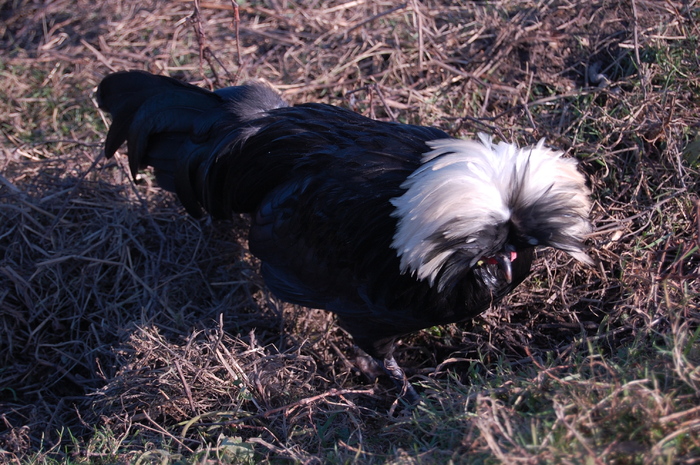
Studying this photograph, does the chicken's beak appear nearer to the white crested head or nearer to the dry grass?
the white crested head

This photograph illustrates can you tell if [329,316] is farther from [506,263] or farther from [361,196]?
[506,263]

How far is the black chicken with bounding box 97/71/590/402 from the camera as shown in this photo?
2.73 m

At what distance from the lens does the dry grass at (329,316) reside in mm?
2783

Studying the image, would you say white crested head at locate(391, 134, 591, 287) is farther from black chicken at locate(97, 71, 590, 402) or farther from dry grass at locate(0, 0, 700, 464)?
dry grass at locate(0, 0, 700, 464)

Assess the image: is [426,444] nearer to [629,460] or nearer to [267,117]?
[629,460]

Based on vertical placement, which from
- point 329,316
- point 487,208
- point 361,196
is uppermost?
point 487,208

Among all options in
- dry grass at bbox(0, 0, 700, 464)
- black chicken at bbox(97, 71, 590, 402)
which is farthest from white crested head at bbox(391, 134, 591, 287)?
dry grass at bbox(0, 0, 700, 464)

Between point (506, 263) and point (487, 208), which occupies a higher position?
point (487, 208)

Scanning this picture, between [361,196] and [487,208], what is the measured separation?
771 millimetres

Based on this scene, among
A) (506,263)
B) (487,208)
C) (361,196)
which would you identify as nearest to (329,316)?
(361,196)

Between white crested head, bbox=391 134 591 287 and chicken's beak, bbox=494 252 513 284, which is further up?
white crested head, bbox=391 134 591 287

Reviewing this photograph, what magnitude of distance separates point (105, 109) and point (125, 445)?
7.06ft

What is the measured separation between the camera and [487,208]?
2670mm

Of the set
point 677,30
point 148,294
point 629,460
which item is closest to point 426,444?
point 629,460
